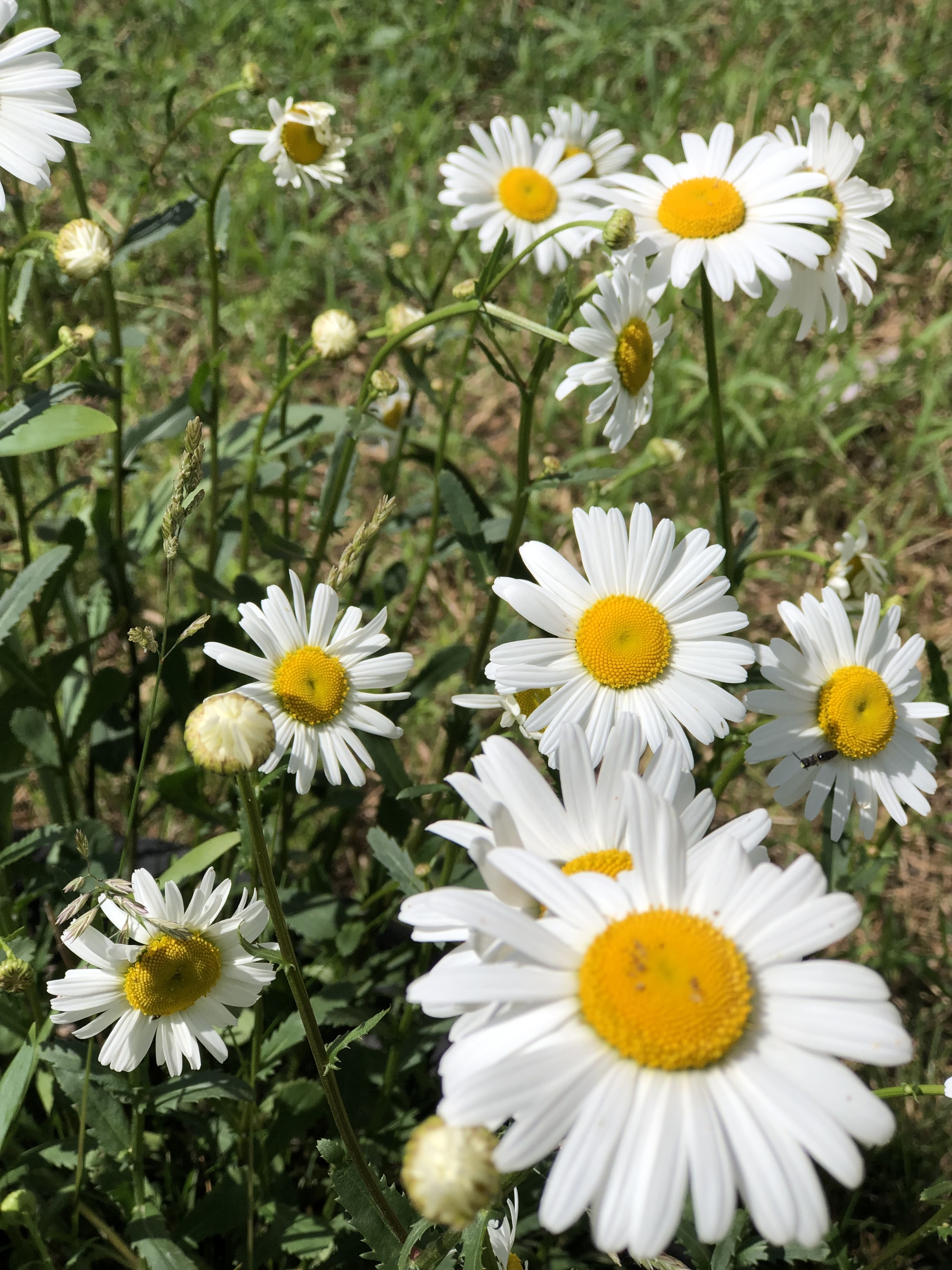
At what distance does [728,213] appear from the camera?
5.93ft

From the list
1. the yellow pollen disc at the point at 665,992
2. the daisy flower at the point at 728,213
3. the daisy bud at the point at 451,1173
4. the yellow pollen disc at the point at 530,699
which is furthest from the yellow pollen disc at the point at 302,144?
the daisy bud at the point at 451,1173

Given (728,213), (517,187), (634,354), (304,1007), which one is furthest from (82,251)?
(304,1007)

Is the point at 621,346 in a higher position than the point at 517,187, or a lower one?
lower

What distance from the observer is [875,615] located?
175cm

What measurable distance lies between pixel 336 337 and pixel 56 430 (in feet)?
1.65

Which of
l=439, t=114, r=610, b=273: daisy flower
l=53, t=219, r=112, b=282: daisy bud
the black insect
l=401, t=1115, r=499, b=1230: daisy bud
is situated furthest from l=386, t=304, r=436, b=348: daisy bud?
l=401, t=1115, r=499, b=1230: daisy bud

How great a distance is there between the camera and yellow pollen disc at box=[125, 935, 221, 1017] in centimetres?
147

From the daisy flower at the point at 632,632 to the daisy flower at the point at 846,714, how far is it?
0.46 feet

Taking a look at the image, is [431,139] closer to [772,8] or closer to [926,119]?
[772,8]

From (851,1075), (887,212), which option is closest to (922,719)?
(851,1075)

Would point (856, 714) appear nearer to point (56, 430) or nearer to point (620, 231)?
point (620, 231)

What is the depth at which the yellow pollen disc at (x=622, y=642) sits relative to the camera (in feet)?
5.18

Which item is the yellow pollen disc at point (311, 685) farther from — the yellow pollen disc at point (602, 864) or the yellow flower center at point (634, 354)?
the yellow flower center at point (634, 354)

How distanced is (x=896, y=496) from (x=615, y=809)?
279 cm
